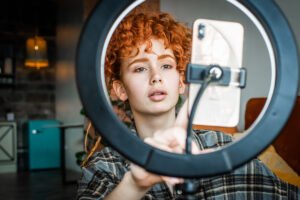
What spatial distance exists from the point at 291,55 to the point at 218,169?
0.10 meters

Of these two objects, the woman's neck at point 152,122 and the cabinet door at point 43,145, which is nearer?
the woman's neck at point 152,122

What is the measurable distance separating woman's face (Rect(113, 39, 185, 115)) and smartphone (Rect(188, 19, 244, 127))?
66 millimetres

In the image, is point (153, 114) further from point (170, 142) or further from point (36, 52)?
point (36, 52)

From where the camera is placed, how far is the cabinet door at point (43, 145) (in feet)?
18.7

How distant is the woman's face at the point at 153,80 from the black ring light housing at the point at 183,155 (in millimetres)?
116

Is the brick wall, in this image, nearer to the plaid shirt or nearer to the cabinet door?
the cabinet door

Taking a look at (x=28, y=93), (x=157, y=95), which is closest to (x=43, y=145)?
(x=28, y=93)

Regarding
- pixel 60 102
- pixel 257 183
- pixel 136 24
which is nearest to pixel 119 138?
pixel 136 24

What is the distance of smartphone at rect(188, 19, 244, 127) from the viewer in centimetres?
35

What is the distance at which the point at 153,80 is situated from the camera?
0.44 m

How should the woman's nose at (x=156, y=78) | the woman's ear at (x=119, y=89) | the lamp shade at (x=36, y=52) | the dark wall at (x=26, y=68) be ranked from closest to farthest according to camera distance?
the woman's nose at (x=156, y=78)
the woman's ear at (x=119, y=89)
the lamp shade at (x=36, y=52)
the dark wall at (x=26, y=68)

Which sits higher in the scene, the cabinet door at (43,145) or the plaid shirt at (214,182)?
the plaid shirt at (214,182)

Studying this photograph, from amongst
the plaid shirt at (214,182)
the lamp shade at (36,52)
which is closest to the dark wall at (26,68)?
the lamp shade at (36,52)

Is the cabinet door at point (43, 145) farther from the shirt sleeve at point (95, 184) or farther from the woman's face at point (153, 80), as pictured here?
the woman's face at point (153, 80)
